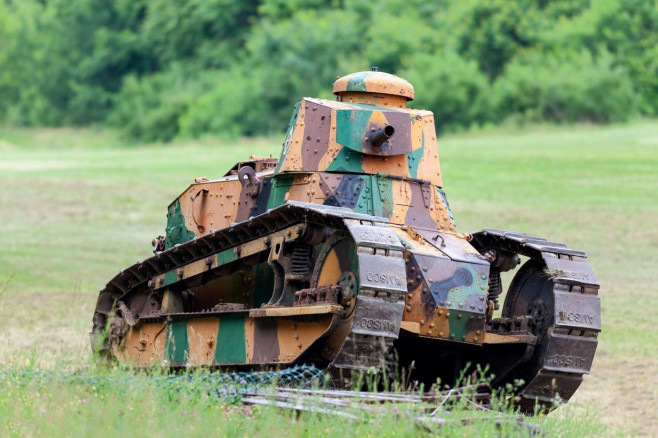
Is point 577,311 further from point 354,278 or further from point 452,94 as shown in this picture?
point 452,94

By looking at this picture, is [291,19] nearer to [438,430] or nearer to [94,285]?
[94,285]

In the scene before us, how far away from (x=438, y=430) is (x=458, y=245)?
389 centimetres

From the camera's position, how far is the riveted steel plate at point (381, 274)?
11.6 metres

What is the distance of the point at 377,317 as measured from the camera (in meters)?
11.6

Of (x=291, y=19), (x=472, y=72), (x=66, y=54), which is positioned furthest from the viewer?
(x=66, y=54)

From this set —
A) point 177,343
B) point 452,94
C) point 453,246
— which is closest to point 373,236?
point 453,246

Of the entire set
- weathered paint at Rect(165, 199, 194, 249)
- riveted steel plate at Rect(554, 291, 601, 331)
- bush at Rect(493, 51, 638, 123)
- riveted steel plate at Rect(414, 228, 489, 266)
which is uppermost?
bush at Rect(493, 51, 638, 123)

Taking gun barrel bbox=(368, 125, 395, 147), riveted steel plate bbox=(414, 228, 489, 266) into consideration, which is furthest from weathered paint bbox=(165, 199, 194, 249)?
riveted steel plate bbox=(414, 228, 489, 266)

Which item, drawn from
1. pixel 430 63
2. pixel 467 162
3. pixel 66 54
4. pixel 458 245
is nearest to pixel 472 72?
pixel 430 63

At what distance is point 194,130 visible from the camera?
6328cm

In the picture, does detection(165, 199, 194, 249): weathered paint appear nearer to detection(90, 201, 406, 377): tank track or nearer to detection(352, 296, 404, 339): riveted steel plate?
detection(90, 201, 406, 377): tank track

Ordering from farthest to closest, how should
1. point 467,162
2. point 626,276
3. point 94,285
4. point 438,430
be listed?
1. point 467,162
2. point 626,276
3. point 94,285
4. point 438,430

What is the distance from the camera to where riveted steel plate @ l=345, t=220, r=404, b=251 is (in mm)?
11734

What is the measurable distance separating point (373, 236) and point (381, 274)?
388 millimetres
